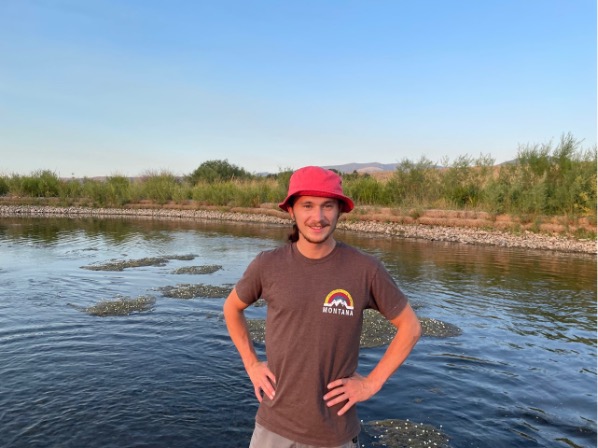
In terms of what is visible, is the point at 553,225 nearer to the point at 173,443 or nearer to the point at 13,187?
the point at 173,443

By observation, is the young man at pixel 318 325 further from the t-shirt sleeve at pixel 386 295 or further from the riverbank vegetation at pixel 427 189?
the riverbank vegetation at pixel 427 189

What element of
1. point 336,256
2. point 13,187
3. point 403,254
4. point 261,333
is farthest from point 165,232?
point 13,187

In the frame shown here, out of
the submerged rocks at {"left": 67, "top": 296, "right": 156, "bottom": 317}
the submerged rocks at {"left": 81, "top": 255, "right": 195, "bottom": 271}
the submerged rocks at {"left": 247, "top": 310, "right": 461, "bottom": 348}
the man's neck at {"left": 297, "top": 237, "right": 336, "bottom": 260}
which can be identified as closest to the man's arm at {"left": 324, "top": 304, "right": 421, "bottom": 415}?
the man's neck at {"left": 297, "top": 237, "right": 336, "bottom": 260}

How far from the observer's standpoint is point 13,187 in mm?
42719

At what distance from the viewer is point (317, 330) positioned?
2268mm

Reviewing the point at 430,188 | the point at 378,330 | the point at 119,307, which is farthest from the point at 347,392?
the point at 430,188

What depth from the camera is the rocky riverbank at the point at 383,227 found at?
1995 cm

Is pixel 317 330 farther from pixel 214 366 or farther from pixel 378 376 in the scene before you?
pixel 214 366

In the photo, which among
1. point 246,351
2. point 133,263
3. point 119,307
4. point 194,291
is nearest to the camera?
point 246,351

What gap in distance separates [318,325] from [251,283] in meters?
0.42

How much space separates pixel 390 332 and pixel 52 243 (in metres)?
15.7

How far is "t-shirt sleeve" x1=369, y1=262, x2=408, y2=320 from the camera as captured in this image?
2311 millimetres

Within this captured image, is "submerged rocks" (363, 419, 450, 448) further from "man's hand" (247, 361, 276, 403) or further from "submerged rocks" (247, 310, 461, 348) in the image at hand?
"man's hand" (247, 361, 276, 403)

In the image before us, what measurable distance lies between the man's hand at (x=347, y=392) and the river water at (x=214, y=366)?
2.52m
